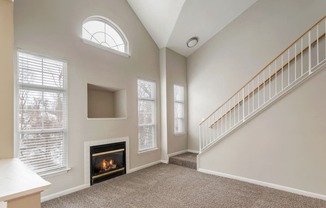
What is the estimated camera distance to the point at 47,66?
126 inches

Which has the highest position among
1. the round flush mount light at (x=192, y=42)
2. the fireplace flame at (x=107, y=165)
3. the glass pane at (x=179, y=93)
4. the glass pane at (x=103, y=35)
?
the round flush mount light at (x=192, y=42)

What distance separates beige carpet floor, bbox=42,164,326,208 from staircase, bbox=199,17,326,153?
1077mm

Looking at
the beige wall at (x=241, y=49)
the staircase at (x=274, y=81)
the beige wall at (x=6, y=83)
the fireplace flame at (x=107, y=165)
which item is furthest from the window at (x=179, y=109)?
the beige wall at (x=6, y=83)

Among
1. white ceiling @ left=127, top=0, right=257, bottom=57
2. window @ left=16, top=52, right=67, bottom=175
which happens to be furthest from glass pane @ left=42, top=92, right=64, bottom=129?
white ceiling @ left=127, top=0, right=257, bottom=57

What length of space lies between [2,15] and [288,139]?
186 inches

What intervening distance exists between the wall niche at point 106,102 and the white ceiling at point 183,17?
2085 millimetres

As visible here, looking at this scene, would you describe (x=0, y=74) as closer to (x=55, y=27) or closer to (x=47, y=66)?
(x=47, y=66)

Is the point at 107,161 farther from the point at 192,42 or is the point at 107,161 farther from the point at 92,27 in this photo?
the point at 192,42

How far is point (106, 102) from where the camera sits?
4.64 metres

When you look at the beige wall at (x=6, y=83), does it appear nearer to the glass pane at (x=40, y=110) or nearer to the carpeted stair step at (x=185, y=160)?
the glass pane at (x=40, y=110)

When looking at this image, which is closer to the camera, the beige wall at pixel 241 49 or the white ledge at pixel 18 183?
the white ledge at pixel 18 183

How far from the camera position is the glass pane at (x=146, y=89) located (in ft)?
16.3

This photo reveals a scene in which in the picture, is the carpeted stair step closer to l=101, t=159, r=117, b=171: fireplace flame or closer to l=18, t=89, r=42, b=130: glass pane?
l=101, t=159, r=117, b=171: fireplace flame

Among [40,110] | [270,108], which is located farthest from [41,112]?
[270,108]
